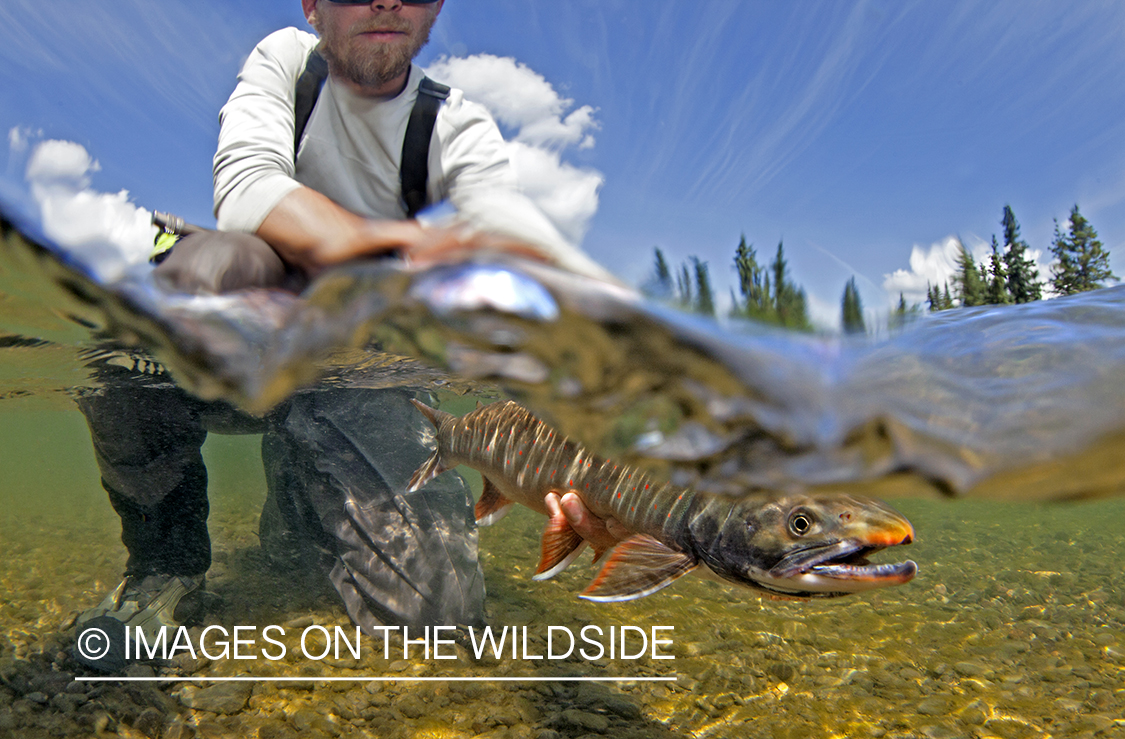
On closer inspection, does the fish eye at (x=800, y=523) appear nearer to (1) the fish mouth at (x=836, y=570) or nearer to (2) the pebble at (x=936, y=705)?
(1) the fish mouth at (x=836, y=570)

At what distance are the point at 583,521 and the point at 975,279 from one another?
11.7 ft

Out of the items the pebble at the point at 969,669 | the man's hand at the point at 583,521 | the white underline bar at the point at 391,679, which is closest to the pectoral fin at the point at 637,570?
the man's hand at the point at 583,521

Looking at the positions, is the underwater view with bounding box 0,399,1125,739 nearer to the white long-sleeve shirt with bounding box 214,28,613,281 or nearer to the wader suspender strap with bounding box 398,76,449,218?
the white long-sleeve shirt with bounding box 214,28,613,281

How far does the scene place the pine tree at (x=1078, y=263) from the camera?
14.0 ft

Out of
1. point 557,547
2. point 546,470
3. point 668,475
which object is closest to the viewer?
point 668,475

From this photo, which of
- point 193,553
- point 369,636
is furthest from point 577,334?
point 193,553

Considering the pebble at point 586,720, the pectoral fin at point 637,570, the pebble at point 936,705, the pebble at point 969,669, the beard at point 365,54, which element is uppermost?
the beard at point 365,54

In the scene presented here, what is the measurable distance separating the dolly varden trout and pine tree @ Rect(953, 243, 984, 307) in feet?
8.65

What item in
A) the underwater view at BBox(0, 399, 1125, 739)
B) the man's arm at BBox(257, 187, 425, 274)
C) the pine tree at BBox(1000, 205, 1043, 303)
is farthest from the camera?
the underwater view at BBox(0, 399, 1125, 739)

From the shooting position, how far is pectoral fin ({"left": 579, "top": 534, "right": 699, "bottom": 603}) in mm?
2844

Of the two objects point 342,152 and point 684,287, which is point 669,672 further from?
point 342,152

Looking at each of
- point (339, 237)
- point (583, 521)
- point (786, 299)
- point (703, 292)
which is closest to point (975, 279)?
point (786, 299)

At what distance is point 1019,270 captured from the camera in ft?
14.2

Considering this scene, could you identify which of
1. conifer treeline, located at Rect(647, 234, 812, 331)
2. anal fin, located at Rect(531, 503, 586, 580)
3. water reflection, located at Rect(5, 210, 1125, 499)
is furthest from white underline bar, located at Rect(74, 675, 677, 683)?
conifer treeline, located at Rect(647, 234, 812, 331)
